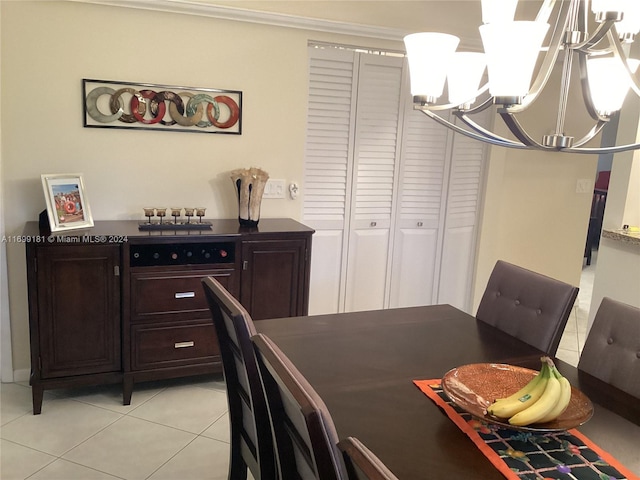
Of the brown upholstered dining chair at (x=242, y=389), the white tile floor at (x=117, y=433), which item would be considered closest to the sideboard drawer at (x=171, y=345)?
the white tile floor at (x=117, y=433)

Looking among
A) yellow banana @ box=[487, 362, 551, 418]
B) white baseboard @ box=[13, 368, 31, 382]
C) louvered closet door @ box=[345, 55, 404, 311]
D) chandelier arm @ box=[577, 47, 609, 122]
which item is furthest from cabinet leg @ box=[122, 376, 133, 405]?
chandelier arm @ box=[577, 47, 609, 122]

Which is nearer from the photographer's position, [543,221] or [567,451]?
[567,451]

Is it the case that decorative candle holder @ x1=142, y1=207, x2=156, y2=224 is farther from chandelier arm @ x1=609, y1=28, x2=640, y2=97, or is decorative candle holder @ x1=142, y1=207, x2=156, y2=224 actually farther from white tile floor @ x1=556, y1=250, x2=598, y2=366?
white tile floor @ x1=556, y1=250, x2=598, y2=366

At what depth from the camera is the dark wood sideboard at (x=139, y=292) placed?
2.87 meters

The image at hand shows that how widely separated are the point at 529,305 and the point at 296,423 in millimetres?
1317

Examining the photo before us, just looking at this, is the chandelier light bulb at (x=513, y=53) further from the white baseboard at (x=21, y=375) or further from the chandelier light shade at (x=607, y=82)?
the white baseboard at (x=21, y=375)

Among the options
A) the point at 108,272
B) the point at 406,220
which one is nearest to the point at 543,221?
the point at 406,220

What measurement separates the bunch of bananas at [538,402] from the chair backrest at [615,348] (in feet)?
1.45

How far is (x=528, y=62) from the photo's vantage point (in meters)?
1.38

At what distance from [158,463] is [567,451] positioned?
185 centimetres

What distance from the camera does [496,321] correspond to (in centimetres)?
236

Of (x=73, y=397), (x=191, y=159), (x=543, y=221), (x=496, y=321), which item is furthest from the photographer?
(x=543, y=221)

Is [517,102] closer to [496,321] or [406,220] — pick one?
[496,321]

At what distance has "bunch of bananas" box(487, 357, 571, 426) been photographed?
143cm
